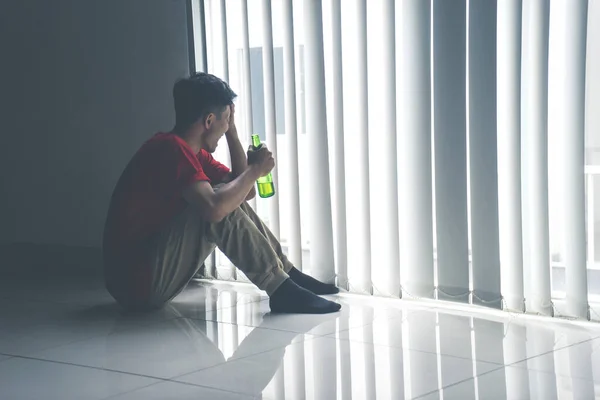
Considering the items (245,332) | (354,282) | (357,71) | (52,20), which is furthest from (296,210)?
(52,20)

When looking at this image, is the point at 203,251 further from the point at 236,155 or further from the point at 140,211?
the point at 236,155

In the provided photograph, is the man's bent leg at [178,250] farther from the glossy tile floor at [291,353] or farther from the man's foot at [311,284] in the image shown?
the man's foot at [311,284]

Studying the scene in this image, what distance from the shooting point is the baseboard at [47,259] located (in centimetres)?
353

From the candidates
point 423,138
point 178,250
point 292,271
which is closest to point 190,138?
point 178,250

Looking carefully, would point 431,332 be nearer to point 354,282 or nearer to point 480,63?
point 354,282

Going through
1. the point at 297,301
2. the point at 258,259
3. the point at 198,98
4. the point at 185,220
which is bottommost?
the point at 297,301

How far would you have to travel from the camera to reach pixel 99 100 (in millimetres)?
3578

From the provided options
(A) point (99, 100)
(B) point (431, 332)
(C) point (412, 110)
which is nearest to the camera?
(B) point (431, 332)

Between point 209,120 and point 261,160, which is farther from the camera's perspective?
point 209,120

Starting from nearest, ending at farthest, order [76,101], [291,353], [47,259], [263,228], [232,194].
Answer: [291,353], [232,194], [263,228], [76,101], [47,259]

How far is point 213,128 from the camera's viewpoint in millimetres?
2467

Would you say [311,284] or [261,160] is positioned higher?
[261,160]

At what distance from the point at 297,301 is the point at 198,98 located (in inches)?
26.7

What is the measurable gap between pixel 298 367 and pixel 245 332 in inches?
15.8
